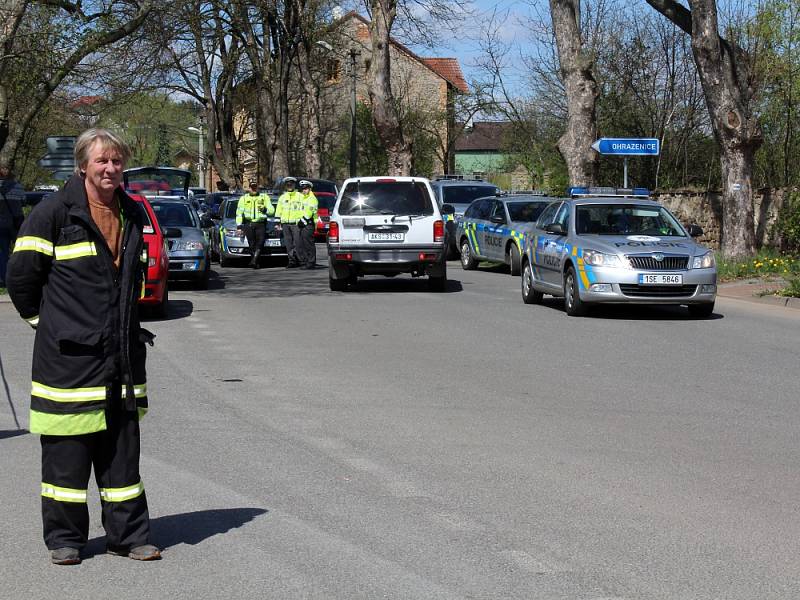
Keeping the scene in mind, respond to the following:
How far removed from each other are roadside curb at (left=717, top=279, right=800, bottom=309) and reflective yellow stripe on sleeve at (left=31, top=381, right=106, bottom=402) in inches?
563

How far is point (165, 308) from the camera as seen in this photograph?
16.7 m

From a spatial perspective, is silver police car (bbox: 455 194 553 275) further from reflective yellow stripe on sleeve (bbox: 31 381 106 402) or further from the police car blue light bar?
reflective yellow stripe on sleeve (bbox: 31 381 106 402)

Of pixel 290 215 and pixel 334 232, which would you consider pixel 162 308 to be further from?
pixel 290 215

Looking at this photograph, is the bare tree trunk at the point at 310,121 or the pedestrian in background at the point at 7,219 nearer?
the pedestrian in background at the point at 7,219

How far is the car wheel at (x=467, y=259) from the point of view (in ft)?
89.0

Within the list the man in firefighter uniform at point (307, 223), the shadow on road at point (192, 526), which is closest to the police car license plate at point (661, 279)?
the shadow on road at point (192, 526)

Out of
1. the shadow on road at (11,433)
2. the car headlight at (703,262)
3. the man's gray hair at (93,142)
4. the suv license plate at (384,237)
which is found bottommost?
the shadow on road at (11,433)

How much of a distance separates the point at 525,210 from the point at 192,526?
19.8m

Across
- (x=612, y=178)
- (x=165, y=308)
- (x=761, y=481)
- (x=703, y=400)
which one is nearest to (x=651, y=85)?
(x=612, y=178)

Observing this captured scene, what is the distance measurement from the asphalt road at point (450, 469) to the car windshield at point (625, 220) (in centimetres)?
277

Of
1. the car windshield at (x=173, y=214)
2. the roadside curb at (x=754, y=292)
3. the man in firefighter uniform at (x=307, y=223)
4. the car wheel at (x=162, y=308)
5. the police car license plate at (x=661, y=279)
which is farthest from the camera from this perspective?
the man in firefighter uniform at (x=307, y=223)

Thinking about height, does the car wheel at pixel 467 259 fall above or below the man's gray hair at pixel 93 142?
below

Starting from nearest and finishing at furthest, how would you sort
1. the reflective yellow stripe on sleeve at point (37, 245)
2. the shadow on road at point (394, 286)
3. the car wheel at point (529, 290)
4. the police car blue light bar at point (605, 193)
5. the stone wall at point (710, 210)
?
the reflective yellow stripe on sleeve at point (37, 245) < the car wheel at point (529, 290) < the police car blue light bar at point (605, 193) < the shadow on road at point (394, 286) < the stone wall at point (710, 210)

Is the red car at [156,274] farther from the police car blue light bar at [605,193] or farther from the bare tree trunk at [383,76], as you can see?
the bare tree trunk at [383,76]
